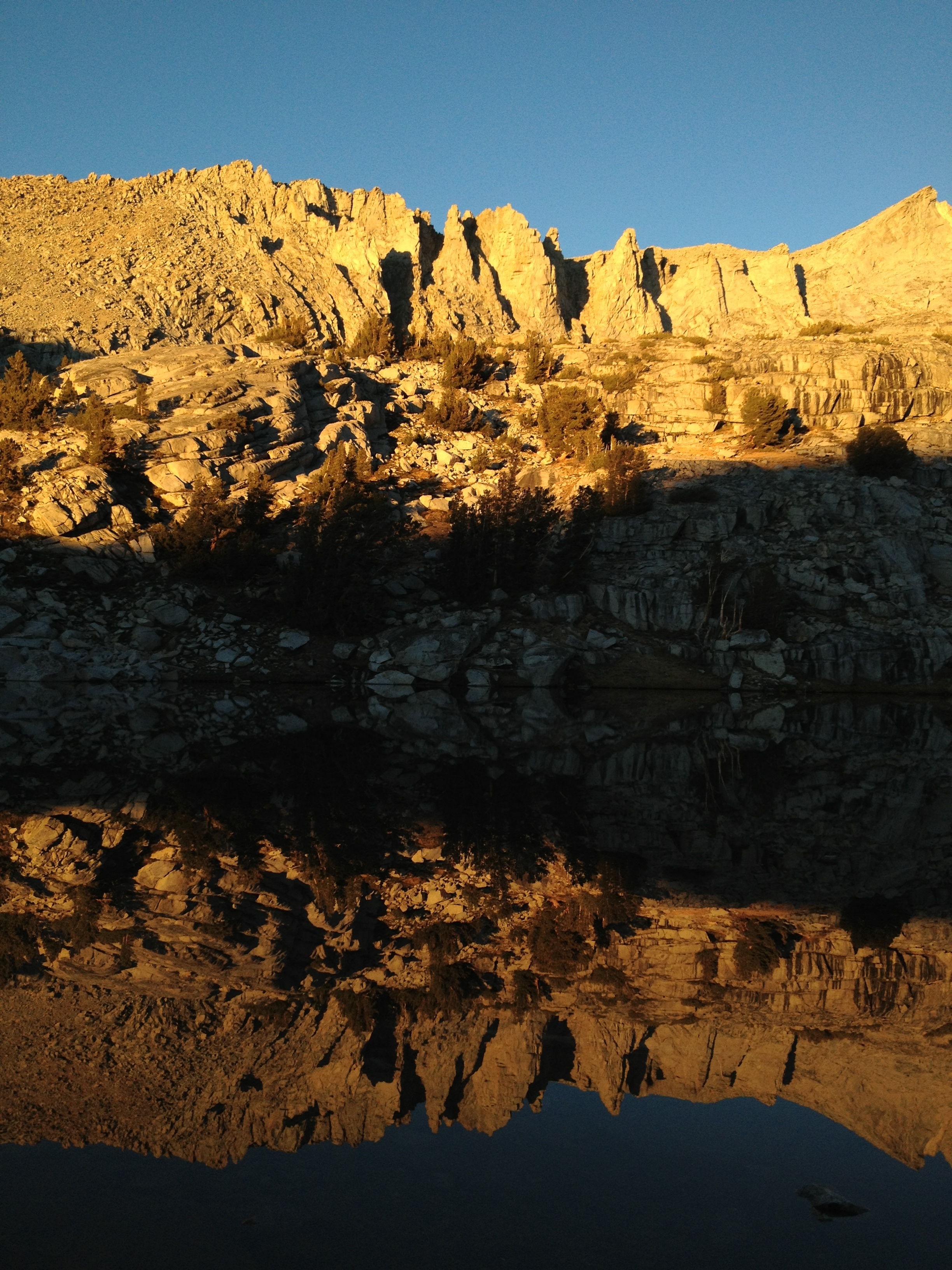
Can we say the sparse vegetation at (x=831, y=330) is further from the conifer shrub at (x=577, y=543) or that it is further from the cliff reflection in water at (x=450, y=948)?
the cliff reflection in water at (x=450, y=948)

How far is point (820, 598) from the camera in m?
27.4

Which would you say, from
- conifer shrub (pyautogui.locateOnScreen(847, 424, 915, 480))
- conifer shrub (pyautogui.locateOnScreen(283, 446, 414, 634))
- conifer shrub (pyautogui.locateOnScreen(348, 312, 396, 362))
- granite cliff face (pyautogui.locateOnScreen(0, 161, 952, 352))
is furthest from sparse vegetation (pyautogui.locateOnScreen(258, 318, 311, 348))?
conifer shrub (pyautogui.locateOnScreen(847, 424, 915, 480))

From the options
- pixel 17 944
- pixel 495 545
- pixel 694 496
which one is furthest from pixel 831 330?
pixel 17 944

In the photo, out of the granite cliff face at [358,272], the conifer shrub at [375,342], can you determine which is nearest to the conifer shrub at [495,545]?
the conifer shrub at [375,342]

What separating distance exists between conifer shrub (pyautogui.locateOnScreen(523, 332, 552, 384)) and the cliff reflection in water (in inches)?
1292

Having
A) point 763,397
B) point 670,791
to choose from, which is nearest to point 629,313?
point 763,397

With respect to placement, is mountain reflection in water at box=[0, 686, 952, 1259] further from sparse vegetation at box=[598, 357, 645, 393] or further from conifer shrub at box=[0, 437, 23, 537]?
sparse vegetation at box=[598, 357, 645, 393]

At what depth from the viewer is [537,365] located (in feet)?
137

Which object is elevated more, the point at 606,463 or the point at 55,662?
the point at 606,463

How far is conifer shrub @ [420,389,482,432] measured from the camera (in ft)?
120

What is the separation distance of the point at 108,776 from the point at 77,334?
127 ft

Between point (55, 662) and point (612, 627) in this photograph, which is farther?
point (612, 627)

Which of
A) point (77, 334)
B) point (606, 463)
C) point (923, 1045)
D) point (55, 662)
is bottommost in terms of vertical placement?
point (923, 1045)

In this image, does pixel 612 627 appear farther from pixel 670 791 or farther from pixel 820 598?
pixel 670 791
